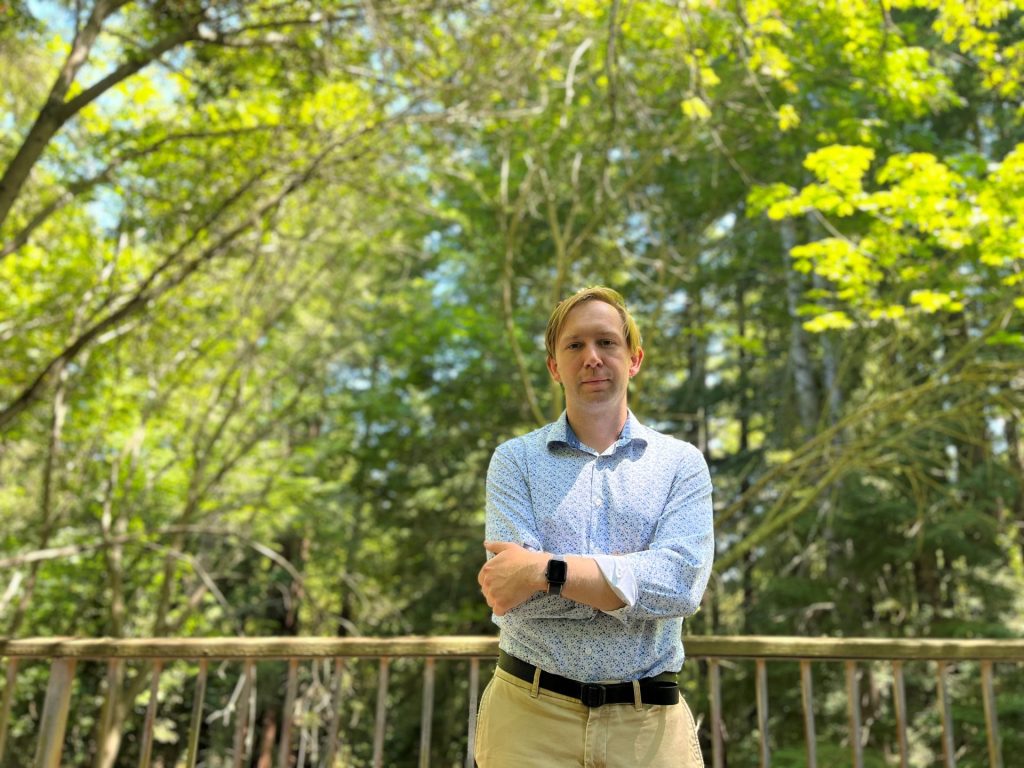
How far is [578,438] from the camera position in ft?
5.49

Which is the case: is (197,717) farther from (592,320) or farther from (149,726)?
(592,320)

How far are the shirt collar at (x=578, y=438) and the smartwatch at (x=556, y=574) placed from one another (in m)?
0.31

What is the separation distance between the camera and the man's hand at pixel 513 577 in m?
1.40

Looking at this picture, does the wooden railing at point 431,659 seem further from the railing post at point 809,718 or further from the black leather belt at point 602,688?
the black leather belt at point 602,688

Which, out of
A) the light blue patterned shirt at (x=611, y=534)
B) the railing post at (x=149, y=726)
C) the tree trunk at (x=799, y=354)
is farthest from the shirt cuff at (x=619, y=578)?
the tree trunk at (x=799, y=354)

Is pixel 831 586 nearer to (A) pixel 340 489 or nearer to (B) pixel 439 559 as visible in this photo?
(B) pixel 439 559

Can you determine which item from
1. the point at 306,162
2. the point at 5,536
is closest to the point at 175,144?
the point at 306,162

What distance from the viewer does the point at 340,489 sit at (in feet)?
46.2

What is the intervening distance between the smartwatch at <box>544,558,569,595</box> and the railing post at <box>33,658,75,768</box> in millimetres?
2094

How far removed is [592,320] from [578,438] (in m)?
0.24

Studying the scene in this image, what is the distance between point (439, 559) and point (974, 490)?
285 inches

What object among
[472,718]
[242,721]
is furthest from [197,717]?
[472,718]

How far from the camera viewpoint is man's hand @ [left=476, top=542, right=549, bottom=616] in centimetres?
140

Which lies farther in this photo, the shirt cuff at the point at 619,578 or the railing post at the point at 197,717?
the railing post at the point at 197,717
